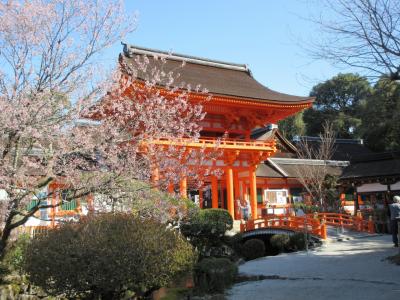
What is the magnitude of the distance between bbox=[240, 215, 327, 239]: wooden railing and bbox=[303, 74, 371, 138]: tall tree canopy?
31.3 m

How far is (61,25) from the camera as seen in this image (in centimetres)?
714

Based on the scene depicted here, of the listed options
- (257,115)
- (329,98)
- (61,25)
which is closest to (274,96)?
(257,115)

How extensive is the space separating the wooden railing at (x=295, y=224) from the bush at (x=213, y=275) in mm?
5575

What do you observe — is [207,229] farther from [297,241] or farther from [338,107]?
[338,107]

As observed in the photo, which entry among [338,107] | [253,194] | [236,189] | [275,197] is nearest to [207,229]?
[253,194]

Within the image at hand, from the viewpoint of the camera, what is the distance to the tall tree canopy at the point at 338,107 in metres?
A: 46.4

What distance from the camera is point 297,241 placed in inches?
571

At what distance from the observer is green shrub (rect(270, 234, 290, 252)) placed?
15.0m

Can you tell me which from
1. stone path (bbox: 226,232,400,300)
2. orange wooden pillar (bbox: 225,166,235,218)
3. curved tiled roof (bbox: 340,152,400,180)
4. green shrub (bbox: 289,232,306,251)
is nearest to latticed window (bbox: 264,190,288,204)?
curved tiled roof (bbox: 340,152,400,180)

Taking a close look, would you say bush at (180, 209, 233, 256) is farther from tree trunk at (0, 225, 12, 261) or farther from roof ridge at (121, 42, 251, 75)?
roof ridge at (121, 42, 251, 75)

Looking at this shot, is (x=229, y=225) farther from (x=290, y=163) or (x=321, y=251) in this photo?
(x=290, y=163)

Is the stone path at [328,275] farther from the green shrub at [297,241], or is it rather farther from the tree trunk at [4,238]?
the tree trunk at [4,238]

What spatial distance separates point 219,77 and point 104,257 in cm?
1925

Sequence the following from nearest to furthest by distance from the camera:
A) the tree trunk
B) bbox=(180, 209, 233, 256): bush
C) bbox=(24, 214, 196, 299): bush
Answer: bbox=(24, 214, 196, 299): bush, the tree trunk, bbox=(180, 209, 233, 256): bush
